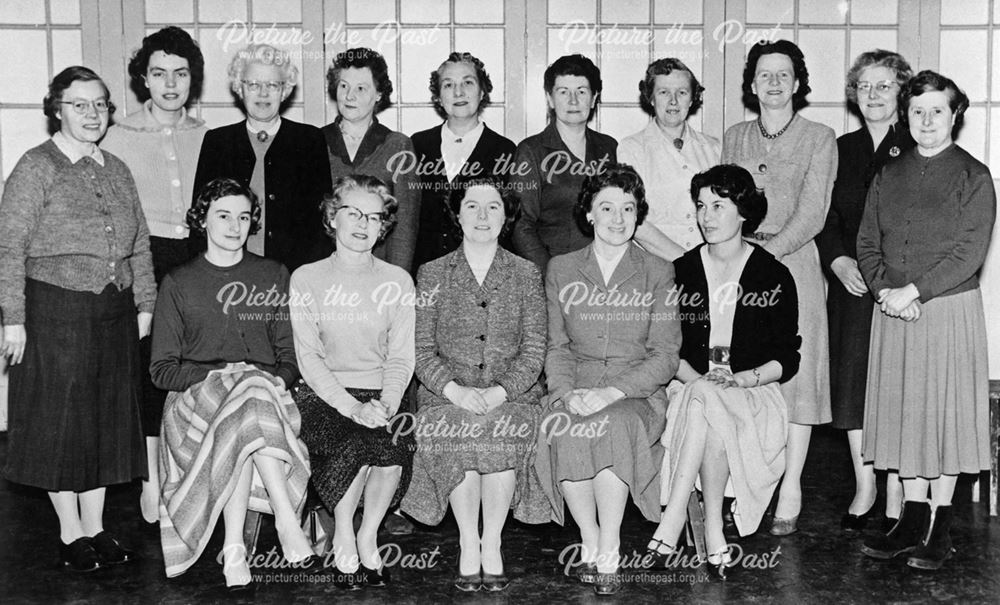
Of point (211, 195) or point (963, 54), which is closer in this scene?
point (211, 195)

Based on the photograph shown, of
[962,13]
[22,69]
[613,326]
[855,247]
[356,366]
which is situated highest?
[962,13]

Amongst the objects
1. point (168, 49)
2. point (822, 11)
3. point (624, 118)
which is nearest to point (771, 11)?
point (822, 11)

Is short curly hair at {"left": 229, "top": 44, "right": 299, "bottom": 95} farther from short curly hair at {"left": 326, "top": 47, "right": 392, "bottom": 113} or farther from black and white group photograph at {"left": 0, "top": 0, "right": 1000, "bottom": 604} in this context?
short curly hair at {"left": 326, "top": 47, "right": 392, "bottom": 113}

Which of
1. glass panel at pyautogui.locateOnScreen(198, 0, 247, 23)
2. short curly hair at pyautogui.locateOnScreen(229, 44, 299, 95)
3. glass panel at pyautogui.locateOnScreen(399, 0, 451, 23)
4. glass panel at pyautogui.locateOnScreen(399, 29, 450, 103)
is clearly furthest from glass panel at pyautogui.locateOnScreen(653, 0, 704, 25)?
short curly hair at pyautogui.locateOnScreen(229, 44, 299, 95)

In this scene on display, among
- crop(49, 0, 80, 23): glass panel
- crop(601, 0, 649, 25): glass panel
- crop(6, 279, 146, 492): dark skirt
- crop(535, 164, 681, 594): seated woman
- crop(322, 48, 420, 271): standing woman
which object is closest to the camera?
crop(535, 164, 681, 594): seated woman

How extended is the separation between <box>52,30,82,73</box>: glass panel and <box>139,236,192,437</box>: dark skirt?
194 cm

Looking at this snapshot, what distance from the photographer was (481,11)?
5797 mm

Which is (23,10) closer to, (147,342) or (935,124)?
(147,342)

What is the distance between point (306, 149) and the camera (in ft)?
13.6

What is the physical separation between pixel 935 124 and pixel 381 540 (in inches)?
103

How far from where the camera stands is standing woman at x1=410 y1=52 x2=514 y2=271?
432 centimetres

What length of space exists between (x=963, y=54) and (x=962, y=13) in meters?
0.23

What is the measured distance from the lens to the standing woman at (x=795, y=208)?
4.05 metres

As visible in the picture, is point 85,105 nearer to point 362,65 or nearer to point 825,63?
point 362,65
